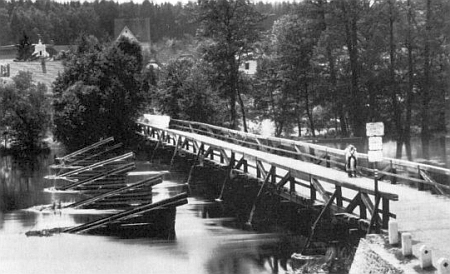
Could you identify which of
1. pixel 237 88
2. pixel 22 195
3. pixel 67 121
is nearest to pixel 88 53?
pixel 67 121

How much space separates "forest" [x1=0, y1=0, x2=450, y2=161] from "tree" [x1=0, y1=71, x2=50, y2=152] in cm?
921

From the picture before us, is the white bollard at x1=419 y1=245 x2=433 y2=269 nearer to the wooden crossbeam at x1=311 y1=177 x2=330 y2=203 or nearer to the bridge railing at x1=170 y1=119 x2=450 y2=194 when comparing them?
the bridge railing at x1=170 y1=119 x2=450 y2=194

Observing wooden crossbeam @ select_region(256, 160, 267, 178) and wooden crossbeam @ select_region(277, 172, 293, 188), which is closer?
wooden crossbeam @ select_region(277, 172, 293, 188)

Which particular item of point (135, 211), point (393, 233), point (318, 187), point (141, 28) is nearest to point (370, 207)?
point (393, 233)

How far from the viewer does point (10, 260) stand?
1567 centimetres

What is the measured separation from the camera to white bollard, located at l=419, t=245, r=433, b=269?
955cm

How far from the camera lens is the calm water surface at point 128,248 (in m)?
15.0

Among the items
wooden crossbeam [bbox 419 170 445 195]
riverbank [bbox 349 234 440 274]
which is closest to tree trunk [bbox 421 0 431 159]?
wooden crossbeam [bbox 419 170 445 195]

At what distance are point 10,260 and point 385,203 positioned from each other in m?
8.70

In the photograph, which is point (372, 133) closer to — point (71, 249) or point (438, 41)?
point (71, 249)

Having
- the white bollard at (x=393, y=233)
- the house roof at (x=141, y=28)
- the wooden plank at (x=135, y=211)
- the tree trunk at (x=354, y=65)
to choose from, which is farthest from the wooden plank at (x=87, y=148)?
the house roof at (x=141, y=28)

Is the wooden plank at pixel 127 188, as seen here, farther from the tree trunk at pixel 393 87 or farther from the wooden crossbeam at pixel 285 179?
the tree trunk at pixel 393 87

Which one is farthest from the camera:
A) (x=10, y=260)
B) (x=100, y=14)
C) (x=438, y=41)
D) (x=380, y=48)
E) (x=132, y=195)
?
(x=100, y=14)

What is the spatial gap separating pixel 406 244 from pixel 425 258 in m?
0.67
